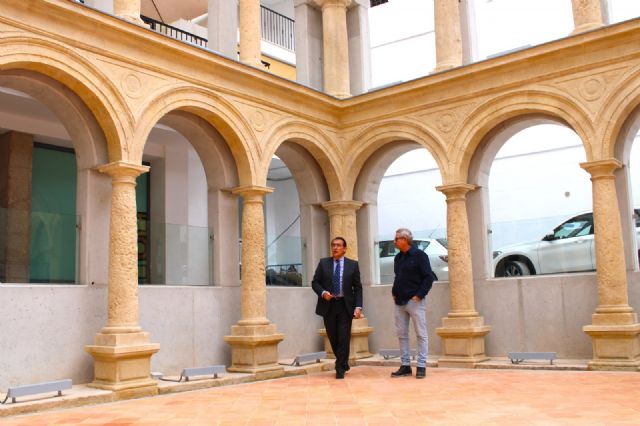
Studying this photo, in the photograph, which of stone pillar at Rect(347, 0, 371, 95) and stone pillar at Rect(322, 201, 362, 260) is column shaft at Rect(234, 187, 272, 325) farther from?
stone pillar at Rect(347, 0, 371, 95)

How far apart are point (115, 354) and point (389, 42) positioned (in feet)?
47.5

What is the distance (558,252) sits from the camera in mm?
10188

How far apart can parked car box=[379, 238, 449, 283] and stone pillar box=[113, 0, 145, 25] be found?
5673 millimetres

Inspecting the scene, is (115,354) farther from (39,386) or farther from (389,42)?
(389,42)

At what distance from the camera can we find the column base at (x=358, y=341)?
11.1 meters

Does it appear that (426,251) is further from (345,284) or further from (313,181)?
(345,284)

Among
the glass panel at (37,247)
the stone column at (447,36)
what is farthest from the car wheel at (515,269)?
the glass panel at (37,247)

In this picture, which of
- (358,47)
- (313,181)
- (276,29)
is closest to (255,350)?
(313,181)

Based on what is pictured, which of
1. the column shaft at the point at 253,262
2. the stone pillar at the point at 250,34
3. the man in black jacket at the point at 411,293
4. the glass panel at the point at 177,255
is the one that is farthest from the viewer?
the stone pillar at the point at 250,34

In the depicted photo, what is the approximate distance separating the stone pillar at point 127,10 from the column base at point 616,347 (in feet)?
23.5

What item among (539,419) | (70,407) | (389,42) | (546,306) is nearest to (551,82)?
(546,306)

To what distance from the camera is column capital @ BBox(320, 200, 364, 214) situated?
38.2 ft

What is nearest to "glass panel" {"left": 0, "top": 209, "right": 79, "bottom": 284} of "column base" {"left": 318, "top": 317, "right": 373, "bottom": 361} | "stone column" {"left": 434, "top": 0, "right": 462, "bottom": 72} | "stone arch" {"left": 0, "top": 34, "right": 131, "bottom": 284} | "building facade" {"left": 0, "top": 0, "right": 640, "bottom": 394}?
"building facade" {"left": 0, "top": 0, "right": 640, "bottom": 394}

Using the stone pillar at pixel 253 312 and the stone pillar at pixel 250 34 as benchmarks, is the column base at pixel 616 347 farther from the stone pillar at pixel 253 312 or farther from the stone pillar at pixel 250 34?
the stone pillar at pixel 250 34
